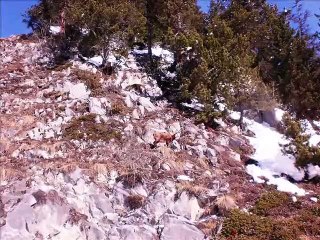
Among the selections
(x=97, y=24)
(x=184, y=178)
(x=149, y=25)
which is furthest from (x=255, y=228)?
(x=149, y=25)

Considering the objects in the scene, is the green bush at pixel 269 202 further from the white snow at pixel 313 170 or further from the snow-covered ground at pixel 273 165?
the white snow at pixel 313 170

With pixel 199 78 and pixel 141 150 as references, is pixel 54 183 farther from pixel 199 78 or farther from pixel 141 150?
pixel 199 78

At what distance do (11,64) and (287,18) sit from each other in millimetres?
20150

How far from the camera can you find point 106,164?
51.3 feet

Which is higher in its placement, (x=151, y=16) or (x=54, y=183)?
(x=151, y=16)

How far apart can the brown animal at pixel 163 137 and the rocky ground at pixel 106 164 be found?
155 millimetres

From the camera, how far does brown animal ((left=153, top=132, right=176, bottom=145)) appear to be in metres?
18.2

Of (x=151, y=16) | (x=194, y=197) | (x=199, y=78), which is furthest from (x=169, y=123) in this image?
(x=151, y=16)

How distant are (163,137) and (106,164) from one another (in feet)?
11.7

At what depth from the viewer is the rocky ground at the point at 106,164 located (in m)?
13.0

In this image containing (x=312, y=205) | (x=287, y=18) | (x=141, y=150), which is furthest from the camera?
(x=287, y=18)

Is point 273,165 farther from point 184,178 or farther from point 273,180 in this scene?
point 184,178

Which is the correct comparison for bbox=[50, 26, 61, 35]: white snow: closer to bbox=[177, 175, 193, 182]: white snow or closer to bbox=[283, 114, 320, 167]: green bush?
bbox=[177, 175, 193, 182]: white snow

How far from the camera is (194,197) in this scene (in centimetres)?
1487
